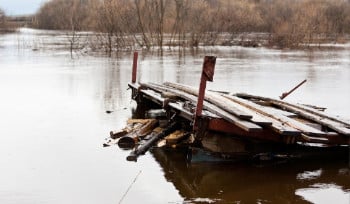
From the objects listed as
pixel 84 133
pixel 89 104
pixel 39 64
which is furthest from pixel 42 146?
pixel 39 64

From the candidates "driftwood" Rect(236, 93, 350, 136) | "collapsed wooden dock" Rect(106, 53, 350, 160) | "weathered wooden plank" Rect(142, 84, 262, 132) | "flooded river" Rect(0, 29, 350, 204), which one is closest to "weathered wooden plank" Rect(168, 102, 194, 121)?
"collapsed wooden dock" Rect(106, 53, 350, 160)

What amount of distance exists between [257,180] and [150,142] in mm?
2360

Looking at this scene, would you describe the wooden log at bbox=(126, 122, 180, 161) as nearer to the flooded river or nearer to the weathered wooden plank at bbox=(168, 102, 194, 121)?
the flooded river

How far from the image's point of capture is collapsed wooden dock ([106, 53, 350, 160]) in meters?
8.56

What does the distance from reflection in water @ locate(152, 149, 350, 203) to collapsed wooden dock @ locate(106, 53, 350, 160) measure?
355 mm

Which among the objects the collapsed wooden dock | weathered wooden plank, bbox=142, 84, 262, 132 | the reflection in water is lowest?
the reflection in water

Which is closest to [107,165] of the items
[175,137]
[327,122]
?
[175,137]

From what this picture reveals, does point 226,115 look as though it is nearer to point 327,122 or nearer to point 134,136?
point 327,122

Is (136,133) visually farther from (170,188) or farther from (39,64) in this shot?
(39,64)

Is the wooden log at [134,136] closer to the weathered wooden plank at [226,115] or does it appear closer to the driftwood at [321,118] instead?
the weathered wooden plank at [226,115]

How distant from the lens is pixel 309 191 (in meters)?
7.83

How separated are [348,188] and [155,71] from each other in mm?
16020

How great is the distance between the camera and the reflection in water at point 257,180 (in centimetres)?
756

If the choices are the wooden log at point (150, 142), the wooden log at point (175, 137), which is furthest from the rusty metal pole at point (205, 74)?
the wooden log at point (175, 137)
